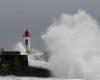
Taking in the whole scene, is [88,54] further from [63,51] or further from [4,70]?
[4,70]

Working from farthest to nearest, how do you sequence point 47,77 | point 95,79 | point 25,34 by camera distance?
1. point 25,34
2. point 47,77
3. point 95,79

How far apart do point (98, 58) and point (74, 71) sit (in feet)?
5.07

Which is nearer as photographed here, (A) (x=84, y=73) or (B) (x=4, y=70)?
(A) (x=84, y=73)

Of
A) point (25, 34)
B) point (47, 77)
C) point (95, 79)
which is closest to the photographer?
point (95, 79)

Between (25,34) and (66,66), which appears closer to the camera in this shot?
→ (66,66)

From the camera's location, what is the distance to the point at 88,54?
91.8ft

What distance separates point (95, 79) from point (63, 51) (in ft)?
12.7

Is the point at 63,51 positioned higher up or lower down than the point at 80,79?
higher up

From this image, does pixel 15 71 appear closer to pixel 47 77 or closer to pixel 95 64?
pixel 47 77

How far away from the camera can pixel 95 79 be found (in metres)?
25.6

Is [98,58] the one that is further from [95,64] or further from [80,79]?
[80,79]

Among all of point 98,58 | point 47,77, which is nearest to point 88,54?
point 98,58

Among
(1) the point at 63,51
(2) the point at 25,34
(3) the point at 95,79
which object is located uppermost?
(2) the point at 25,34

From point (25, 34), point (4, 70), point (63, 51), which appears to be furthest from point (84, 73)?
point (25, 34)
